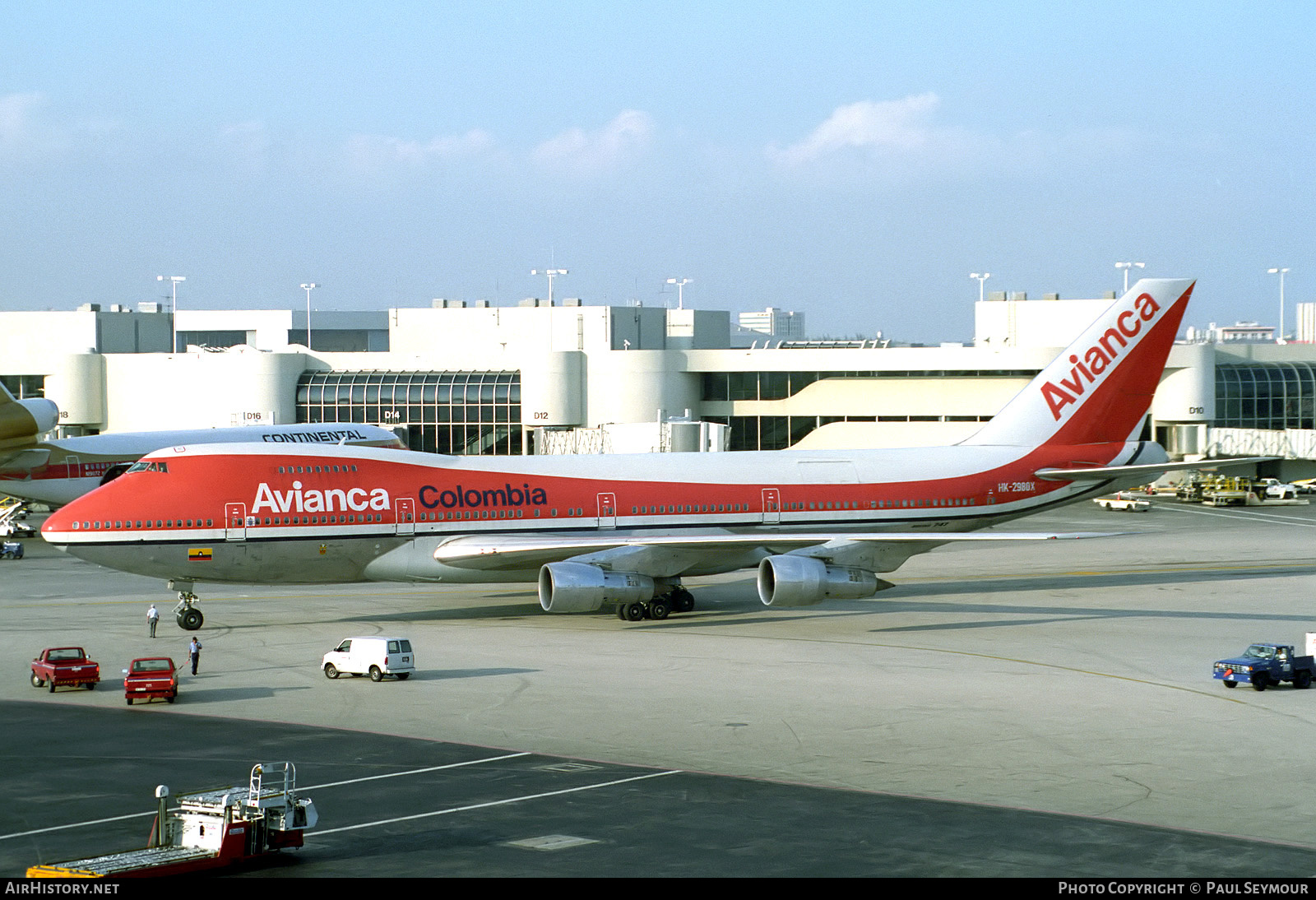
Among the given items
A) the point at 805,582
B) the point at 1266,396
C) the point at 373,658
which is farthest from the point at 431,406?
the point at 373,658

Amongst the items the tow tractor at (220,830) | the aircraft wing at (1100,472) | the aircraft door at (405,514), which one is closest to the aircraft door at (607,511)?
the aircraft door at (405,514)

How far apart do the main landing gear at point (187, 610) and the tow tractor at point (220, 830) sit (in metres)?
22.5

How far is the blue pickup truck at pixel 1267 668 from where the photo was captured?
1261 inches

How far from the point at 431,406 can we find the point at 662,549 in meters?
61.5

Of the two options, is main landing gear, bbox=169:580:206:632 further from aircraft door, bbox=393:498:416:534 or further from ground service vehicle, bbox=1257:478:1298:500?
ground service vehicle, bbox=1257:478:1298:500

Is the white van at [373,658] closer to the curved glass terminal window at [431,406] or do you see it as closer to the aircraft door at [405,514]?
the aircraft door at [405,514]

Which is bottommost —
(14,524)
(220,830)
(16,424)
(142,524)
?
(220,830)

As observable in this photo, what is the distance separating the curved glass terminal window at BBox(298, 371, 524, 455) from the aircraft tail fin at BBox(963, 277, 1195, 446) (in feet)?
171

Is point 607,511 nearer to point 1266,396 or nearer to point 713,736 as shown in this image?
point 713,736

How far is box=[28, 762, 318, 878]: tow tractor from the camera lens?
18.5 m

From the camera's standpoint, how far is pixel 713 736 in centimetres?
2762

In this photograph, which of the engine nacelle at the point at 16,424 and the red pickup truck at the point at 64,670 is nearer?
the red pickup truck at the point at 64,670

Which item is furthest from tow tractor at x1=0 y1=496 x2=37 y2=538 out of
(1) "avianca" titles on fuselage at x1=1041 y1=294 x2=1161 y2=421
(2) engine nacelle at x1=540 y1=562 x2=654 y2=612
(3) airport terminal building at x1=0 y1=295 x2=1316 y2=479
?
(1) "avianca" titles on fuselage at x1=1041 y1=294 x2=1161 y2=421

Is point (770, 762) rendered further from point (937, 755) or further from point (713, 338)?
point (713, 338)
